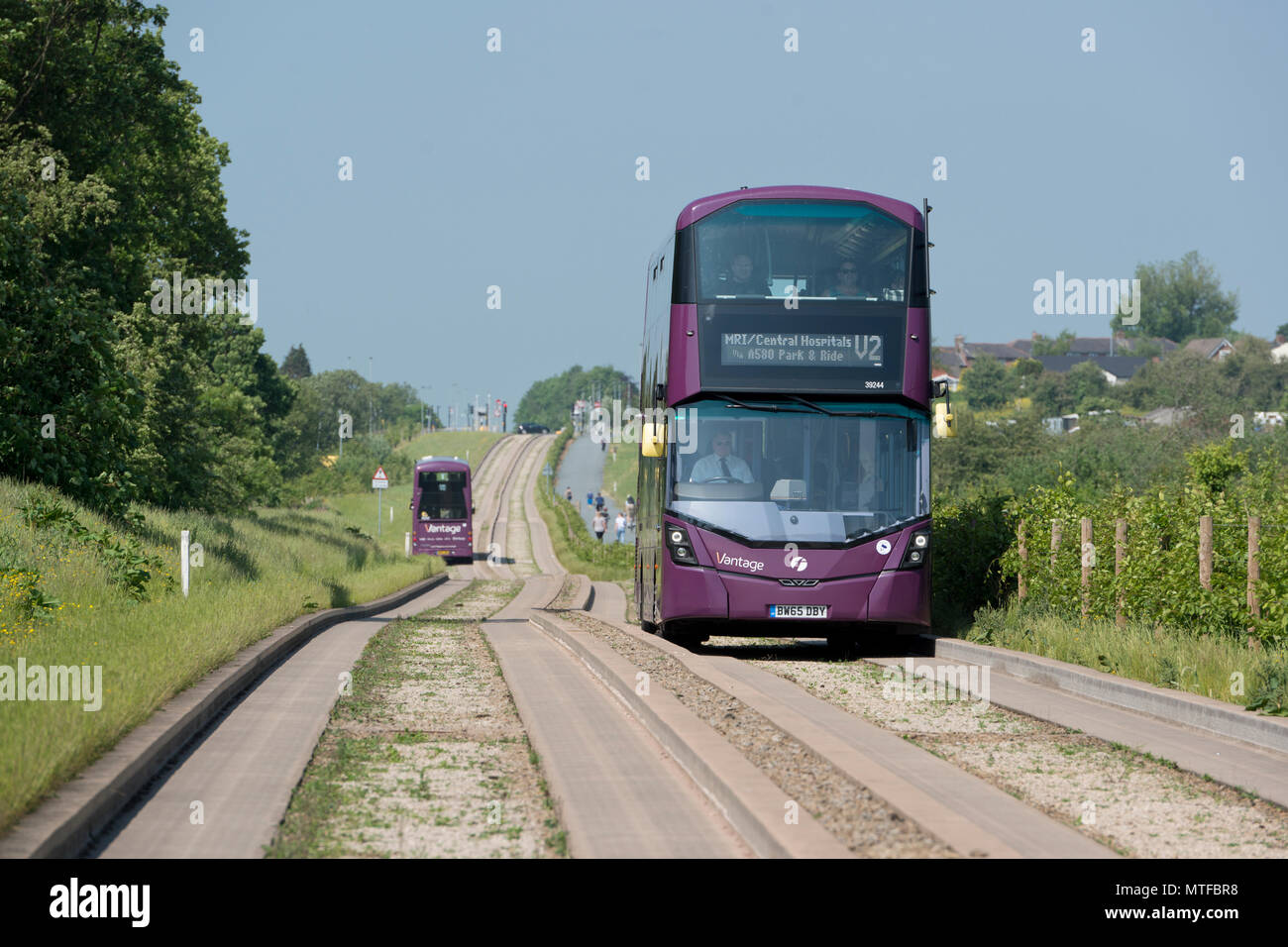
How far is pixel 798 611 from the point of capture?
15.2 m

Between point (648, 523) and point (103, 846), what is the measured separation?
1213 cm

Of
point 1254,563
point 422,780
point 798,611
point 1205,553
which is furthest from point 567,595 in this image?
point 422,780

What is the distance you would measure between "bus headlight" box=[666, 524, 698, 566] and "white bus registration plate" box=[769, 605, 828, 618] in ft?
3.29

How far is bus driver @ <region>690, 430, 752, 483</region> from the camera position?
50.6 ft

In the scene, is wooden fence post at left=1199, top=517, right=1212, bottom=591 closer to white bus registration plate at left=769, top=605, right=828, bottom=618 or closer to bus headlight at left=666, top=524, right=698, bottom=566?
white bus registration plate at left=769, top=605, right=828, bottom=618

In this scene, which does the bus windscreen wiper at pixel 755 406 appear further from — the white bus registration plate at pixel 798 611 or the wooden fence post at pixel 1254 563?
the wooden fence post at pixel 1254 563

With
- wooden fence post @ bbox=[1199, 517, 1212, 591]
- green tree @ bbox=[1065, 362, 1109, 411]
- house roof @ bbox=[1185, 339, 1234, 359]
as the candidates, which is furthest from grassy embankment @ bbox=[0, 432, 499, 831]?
house roof @ bbox=[1185, 339, 1234, 359]

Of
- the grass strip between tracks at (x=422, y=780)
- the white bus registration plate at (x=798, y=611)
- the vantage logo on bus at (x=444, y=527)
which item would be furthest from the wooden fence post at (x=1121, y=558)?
the vantage logo on bus at (x=444, y=527)

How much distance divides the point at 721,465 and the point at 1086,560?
4.22 metres

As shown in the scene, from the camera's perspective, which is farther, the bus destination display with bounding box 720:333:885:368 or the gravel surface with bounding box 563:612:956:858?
the bus destination display with bounding box 720:333:885:368

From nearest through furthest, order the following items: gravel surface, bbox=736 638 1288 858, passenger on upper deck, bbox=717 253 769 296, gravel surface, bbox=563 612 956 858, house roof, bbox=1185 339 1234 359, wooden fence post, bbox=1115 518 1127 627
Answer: gravel surface, bbox=563 612 956 858 < gravel surface, bbox=736 638 1288 858 < wooden fence post, bbox=1115 518 1127 627 < passenger on upper deck, bbox=717 253 769 296 < house roof, bbox=1185 339 1234 359

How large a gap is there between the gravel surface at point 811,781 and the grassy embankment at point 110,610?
358cm

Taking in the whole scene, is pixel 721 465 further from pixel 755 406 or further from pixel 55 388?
pixel 55 388

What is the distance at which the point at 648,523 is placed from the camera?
708 inches
